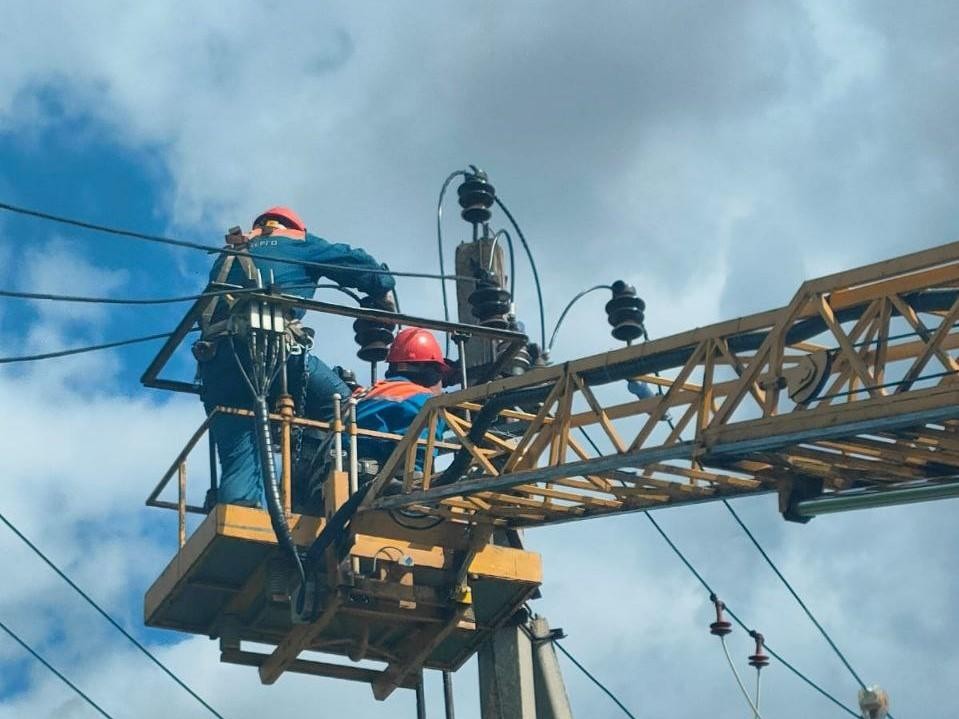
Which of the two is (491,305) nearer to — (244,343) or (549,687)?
(244,343)

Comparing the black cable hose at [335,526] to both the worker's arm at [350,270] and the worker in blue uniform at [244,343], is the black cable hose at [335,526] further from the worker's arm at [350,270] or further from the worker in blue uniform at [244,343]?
the worker's arm at [350,270]

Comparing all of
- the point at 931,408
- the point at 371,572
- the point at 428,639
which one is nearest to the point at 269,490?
the point at 371,572

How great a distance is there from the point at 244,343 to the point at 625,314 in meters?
3.44

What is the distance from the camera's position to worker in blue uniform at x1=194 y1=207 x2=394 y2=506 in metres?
17.5

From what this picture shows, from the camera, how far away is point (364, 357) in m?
20.0

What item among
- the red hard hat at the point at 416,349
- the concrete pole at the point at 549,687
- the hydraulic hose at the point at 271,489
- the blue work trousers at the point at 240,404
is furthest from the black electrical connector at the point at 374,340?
the concrete pole at the point at 549,687

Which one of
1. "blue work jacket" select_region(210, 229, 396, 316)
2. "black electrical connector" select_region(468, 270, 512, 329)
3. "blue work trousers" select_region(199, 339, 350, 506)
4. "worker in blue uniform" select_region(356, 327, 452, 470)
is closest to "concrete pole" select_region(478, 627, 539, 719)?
"worker in blue uniform" select_region(356, 327, 452, 470)

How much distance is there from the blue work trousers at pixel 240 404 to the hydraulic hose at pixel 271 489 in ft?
2.31

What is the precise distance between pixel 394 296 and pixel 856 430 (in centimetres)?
605

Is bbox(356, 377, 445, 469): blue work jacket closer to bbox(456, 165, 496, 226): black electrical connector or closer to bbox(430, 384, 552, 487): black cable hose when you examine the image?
bbox(430, 384, 552, 487): black cable hose

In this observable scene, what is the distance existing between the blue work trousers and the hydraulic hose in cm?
70

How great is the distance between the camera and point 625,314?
1825cm

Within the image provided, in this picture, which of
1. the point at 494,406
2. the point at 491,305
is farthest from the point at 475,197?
the point at 494,406

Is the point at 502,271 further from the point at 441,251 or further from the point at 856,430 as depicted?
the point at 856,430
